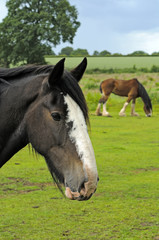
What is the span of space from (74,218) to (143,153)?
4899 mm

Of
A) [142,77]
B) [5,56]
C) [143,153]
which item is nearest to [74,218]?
[143,153]

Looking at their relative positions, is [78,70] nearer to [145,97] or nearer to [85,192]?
[85,192]

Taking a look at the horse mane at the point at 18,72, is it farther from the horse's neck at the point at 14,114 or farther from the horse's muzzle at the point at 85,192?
the horse's muzzle at the point at 85,192

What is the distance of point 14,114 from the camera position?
Answer: 2811 mm

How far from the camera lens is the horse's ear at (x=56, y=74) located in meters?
2.44

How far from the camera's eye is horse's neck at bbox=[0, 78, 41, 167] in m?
2.75

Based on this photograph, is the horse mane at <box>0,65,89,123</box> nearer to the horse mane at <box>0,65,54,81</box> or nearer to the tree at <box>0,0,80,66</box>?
the horse mane at <box>0,65,54,81</box>

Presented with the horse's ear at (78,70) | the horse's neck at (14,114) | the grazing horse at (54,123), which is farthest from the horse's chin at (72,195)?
the horse's ear at (78,70)

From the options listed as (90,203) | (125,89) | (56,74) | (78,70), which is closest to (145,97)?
(125,89)

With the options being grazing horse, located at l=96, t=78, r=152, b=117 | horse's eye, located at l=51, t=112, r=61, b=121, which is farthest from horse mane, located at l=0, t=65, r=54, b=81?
grazing horse, located at l=96, t=78, r=152, b=117

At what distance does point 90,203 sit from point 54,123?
9.47 ft

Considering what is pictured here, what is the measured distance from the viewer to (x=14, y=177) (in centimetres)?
661

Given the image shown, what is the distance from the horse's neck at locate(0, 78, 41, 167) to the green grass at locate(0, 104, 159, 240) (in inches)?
57.4

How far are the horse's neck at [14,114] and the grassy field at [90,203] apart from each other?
0.59 ft
